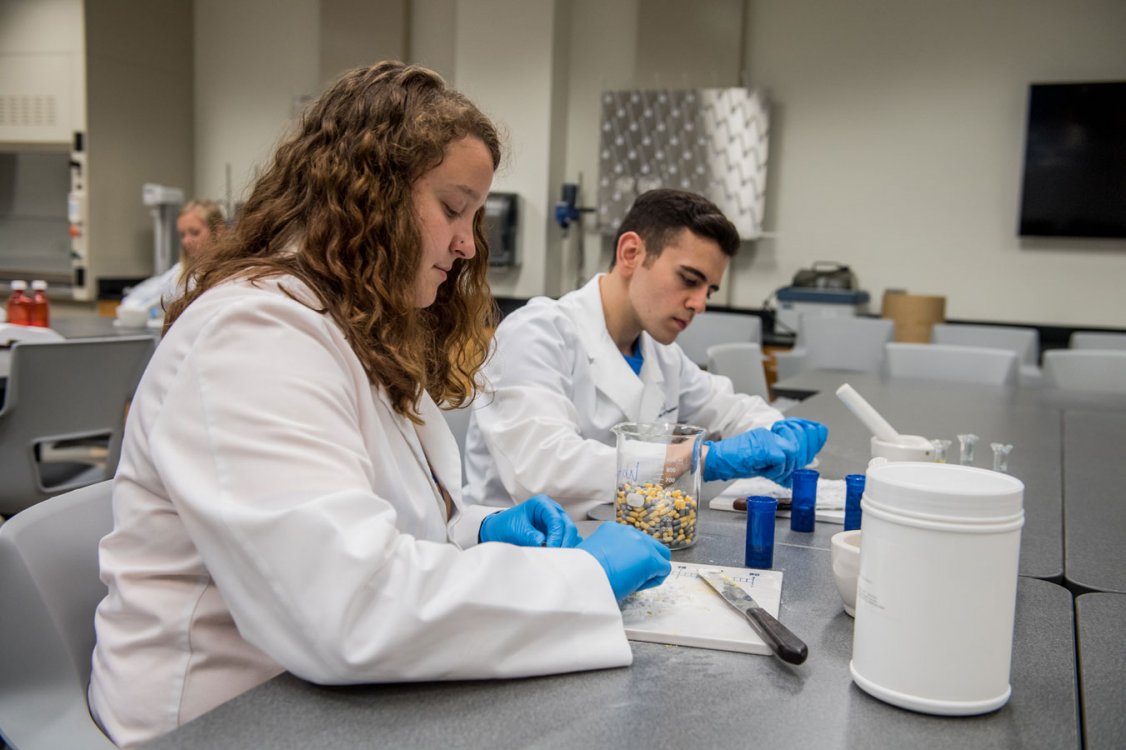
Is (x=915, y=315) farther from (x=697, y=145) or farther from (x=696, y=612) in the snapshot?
(x=696, y=612)

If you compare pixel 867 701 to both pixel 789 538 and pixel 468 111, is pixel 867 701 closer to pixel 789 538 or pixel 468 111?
pixel 789 538

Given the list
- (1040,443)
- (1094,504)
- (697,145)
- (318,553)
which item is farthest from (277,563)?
(697,145)

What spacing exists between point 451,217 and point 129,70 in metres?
6.05

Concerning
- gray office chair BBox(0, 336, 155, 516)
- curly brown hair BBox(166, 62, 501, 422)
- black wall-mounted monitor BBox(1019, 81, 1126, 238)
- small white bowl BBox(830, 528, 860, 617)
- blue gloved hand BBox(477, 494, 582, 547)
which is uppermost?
black wall-mounted monitor BBox(1019, 81, 1126, 238)

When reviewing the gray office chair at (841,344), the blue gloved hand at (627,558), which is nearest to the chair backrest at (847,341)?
the gray office chair at (841,344)

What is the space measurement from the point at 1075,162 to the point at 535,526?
504 centimetres

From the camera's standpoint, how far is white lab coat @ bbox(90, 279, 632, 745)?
77 centimetres

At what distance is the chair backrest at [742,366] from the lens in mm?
3186

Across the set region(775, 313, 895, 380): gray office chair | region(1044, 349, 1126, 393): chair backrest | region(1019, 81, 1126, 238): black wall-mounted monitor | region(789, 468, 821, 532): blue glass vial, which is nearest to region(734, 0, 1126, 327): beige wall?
Answer: region(1019, 81, 1126, 238): black wall-mounted monitor

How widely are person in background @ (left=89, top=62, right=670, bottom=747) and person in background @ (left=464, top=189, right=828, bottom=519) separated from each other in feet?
1.38

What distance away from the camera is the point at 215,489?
79 centimetres

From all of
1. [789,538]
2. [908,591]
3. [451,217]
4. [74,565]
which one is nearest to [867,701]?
[908,591]

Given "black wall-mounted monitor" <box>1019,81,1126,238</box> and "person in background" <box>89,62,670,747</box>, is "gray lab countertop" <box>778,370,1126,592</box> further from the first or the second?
"black wall-mounted monitor" <box>1019,81,1126,238</box>

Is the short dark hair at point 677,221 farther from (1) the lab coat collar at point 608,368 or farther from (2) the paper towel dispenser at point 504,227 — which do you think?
(2) the paper towel dispenser at point 504,227
